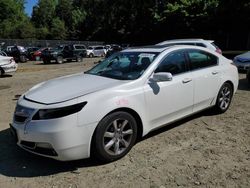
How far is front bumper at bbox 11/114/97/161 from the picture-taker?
3.89m

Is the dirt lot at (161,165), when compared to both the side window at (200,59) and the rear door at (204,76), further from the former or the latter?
the side window at (200,59)

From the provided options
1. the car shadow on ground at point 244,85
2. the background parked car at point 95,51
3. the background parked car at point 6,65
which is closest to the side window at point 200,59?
the car shadow on ground at point 244,85

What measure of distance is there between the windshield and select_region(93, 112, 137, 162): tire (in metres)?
0.72

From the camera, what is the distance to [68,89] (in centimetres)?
449

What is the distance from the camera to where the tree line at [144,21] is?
34250 mm

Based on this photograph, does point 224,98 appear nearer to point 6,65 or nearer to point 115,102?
point 115,102

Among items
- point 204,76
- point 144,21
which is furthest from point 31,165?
point 144,21

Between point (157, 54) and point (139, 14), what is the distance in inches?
2065

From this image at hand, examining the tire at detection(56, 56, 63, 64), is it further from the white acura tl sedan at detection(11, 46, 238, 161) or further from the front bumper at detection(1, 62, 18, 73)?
the white acura tl sedan at detection(11, 46, 238, 161)

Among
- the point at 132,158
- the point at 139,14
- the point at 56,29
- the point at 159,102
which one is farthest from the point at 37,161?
the point at 56,29

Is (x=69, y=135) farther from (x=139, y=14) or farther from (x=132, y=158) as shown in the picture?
(x=139, y=14)

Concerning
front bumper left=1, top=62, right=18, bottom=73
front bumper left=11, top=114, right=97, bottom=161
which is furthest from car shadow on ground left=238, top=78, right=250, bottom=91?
front bumper left=1, top=62, right=18, bottom=73

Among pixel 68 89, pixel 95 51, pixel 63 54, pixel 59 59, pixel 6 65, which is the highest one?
pixel 68 89

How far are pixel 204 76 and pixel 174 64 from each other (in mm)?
752
